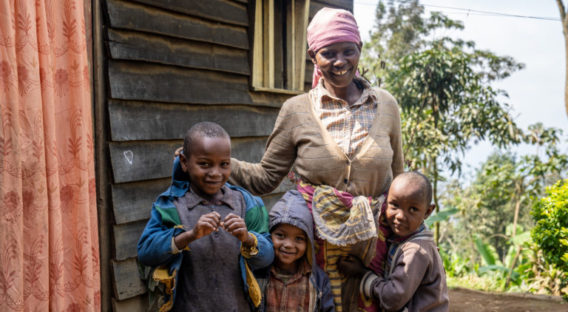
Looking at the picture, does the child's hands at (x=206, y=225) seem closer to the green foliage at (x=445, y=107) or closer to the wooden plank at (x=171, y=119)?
the wooden plank at (x=171, y=119)

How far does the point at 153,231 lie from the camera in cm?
202

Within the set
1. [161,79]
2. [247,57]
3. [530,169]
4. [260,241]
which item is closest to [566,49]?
[530,169]

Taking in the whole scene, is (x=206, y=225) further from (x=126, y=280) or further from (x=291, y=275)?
(x=126, y=280)

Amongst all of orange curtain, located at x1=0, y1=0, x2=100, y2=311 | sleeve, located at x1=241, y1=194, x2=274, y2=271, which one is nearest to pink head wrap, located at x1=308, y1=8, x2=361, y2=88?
sleeve, located at x1=241, y1=194, x2=274, y2=271

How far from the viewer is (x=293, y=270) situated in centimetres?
240

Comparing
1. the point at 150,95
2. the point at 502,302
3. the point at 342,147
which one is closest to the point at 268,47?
the point at 150,95

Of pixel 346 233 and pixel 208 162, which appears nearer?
pixel 208 162

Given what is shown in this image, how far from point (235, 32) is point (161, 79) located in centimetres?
99

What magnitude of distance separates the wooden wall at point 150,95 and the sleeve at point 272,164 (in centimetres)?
90

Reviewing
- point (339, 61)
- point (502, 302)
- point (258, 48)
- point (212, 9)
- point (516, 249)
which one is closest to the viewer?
point (339, 61)

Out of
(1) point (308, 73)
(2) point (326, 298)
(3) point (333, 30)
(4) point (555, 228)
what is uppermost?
(1) point (308, 73)

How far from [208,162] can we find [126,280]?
150cm

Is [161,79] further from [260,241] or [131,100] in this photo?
[260,241]

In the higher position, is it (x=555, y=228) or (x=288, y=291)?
(x=288, y=291)
